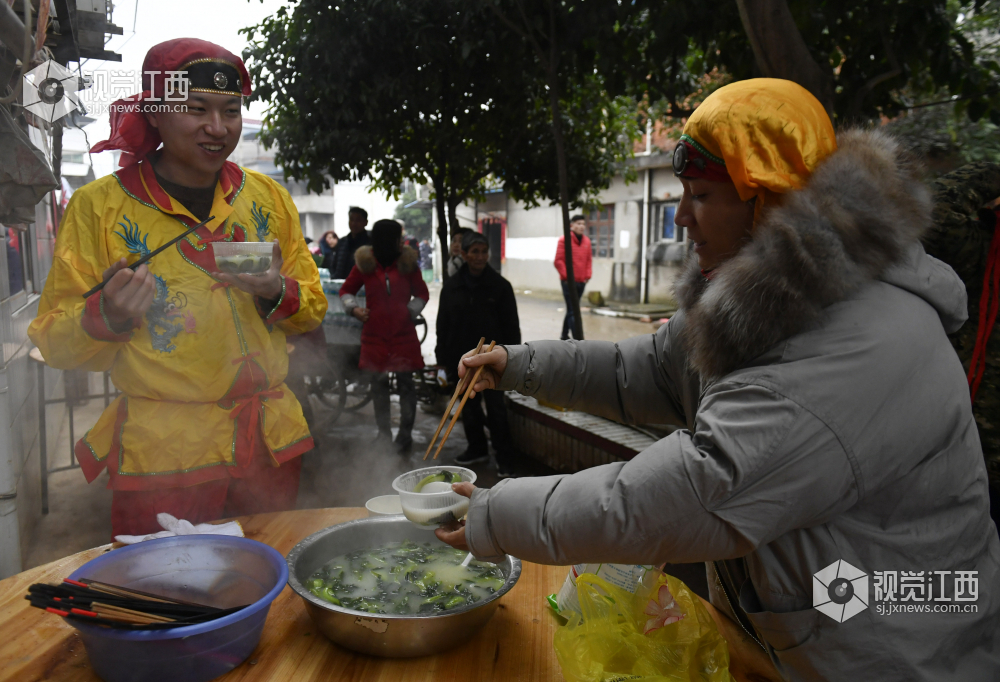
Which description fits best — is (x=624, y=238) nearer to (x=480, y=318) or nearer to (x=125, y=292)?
(x=480, y=318)

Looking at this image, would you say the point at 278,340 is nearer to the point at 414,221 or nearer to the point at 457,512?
the point at 457,512

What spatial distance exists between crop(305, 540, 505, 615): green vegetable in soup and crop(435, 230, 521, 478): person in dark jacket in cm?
337

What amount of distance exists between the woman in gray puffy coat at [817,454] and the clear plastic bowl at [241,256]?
3.70ft

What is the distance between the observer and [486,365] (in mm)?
1812

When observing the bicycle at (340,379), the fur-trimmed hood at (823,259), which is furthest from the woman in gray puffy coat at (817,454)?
the bicycle at (340,379)

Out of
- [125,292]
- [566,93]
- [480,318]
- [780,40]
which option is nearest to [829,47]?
[780,40]

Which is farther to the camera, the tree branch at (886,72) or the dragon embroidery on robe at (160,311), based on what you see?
the tree branch at (886,72)

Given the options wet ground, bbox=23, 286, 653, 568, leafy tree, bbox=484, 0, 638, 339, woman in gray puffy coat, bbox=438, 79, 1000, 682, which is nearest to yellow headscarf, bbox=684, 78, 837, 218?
woman in gray puffy coat, bbox=438, 79, 1000, 682

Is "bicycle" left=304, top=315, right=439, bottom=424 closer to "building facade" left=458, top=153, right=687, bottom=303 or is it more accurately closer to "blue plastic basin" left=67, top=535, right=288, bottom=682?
"blue plastic basin" left=67, top=535, right=288, bottom=682

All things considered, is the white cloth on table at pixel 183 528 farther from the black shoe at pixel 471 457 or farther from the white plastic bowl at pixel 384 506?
the black shoe at pixel 471 457

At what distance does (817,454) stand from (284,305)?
1.74m

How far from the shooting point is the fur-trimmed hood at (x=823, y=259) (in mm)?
1126

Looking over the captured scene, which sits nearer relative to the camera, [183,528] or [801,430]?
[801,430]

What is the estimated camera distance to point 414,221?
134 feet
